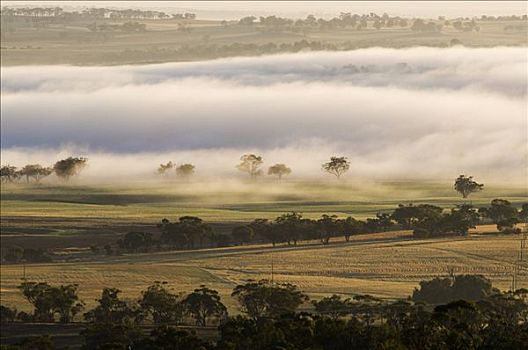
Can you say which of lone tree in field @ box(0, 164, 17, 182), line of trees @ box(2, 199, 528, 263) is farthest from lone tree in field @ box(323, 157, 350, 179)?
line of trees @ box(2, 199, 528, 263)

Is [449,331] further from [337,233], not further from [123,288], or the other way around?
[337,233]

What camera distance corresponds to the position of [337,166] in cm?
18012

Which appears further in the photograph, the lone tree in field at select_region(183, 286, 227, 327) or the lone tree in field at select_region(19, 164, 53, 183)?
the lone tree in field at select_region(19, 164, 53, 183)

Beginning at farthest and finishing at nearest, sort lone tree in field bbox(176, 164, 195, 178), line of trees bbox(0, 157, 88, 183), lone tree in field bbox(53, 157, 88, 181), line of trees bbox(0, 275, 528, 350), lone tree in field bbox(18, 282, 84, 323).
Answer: lone tree in field bbox(176, 164, 195, 178)
lone tree in field bbox(53, 157, 88, 181)
line of trees bbox(0, 157, 88, 183)
lone tree in field bbox(18, 282, 84, 323)
line of trees bbox(0, 275, 528, 350)

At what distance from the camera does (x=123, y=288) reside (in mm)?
91000

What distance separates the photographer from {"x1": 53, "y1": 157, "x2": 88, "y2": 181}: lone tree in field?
190 meters

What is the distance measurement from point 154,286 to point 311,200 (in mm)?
66168

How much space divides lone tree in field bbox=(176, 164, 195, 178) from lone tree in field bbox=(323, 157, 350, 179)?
20.7 m

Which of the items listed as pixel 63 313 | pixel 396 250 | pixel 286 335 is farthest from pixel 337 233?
pixel 286 335

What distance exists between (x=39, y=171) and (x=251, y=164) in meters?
27.7

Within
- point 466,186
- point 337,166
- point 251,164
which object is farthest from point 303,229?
point 251,164

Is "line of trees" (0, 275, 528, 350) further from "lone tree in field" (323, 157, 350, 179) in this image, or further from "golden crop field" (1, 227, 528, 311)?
"lone tree in field" (323, 157, 350, 179)

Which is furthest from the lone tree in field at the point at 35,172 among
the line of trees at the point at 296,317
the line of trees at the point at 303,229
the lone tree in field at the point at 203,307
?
the lone tree in field at the point at 203,307

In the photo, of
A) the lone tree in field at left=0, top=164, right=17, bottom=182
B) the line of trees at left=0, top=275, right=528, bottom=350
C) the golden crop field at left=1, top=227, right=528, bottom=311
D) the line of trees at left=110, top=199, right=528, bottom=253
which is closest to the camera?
the line of trees at left=0, top=275, right=528, bottom=350
